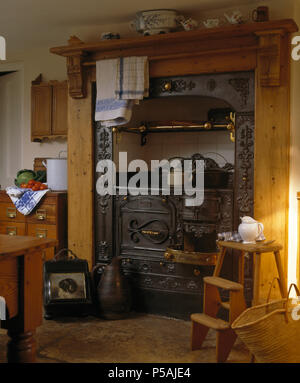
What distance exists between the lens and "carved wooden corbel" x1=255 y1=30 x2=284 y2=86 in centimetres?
347

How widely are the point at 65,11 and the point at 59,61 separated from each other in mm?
1306

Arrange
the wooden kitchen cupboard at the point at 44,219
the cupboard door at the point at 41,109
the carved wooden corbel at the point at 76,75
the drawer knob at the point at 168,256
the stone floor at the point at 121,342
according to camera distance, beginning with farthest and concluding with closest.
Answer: the cupboard door at the point at 41,109, the wooden kitchen cupboard at the point at 44,219, the carved wooden corbel at the point at 76,75, the drawer knob at the point at 168,256, the stone floor at the point at 121,342

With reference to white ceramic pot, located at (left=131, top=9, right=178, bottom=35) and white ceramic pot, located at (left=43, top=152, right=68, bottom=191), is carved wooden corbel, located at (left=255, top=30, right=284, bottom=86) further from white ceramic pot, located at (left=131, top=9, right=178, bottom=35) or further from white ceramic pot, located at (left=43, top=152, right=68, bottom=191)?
white ceramic pot, located at (left=43, top=152, right=68, bottom=191)

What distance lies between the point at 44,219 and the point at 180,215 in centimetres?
138

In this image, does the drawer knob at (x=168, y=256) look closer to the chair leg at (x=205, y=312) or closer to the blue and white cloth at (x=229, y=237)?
the blue and white cloth at (x=229, y=237)

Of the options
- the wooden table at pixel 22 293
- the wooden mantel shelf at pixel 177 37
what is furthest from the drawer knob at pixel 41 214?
the wooden table at pixel 22 293

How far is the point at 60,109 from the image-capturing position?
17.3ft

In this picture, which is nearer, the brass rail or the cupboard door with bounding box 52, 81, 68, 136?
the brass rail

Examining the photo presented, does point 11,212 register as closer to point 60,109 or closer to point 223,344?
point 60,109

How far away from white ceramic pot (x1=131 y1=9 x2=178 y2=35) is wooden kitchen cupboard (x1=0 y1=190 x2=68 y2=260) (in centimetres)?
168

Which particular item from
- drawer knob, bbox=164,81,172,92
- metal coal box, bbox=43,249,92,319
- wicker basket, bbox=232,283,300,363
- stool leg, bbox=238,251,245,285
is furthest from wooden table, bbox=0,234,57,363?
drawer knob, bbox=164,81,172,92

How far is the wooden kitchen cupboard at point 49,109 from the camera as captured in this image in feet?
17.2

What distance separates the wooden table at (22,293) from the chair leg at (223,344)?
114 cm
